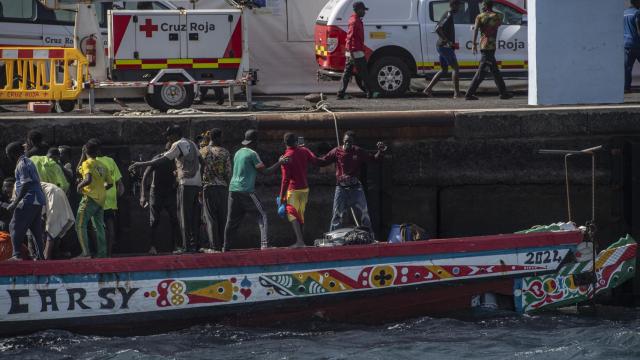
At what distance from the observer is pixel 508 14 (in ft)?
66.0

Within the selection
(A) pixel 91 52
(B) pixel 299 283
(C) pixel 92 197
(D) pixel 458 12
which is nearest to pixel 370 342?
(B) pixel 299 283

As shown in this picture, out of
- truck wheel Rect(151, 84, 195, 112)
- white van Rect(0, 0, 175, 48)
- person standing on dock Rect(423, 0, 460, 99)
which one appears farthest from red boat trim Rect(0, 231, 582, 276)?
white van Rect(0, 0, 175, 48)

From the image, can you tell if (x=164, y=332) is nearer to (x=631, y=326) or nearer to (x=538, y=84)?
(x=631, y=326)

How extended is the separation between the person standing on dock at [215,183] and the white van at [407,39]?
553 cm

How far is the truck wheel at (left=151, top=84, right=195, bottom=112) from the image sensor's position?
17875 mm

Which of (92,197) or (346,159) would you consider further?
(346,159)

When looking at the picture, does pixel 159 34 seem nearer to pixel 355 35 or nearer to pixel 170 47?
pixel 170 47

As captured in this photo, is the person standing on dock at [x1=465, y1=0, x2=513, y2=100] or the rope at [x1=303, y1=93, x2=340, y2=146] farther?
the person standing on dock at [x1=465, y1=0, x2=513, y2=100]

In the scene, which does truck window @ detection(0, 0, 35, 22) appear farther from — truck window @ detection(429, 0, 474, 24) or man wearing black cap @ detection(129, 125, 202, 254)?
man wearing black cap @ detection(129, 125, 202, 254)

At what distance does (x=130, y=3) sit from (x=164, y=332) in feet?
29.0

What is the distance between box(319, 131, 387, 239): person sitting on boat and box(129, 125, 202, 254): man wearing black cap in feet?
4.70

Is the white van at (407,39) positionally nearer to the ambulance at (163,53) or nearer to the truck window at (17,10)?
the ambulance at (163,53)

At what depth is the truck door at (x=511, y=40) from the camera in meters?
20.1

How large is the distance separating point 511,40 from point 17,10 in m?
7.83
